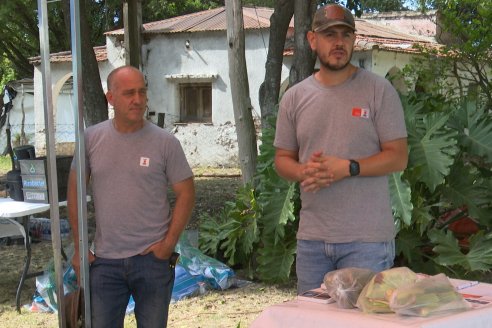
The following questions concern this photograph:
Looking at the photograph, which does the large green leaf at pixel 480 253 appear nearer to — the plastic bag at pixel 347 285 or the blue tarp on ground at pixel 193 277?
the blue tarp on ground at pixel 193 277

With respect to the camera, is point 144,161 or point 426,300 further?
point 144,161

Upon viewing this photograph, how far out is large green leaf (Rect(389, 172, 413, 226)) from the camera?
6051mm

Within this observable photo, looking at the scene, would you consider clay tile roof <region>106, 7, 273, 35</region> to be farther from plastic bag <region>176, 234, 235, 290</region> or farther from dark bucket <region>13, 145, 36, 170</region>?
dark bucket <region>13, 145, 36, 170</region>

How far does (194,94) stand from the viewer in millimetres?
20094

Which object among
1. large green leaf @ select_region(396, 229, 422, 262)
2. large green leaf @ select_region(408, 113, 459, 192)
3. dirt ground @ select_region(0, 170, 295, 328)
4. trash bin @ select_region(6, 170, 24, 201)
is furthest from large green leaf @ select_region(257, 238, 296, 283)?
trash bin @ select_region(6, 170, 24, 201)

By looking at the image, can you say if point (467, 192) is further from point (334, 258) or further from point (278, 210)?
point (334, 258)

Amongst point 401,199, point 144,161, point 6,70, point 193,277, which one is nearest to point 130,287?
point 144,161

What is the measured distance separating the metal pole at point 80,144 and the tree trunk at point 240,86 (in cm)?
431

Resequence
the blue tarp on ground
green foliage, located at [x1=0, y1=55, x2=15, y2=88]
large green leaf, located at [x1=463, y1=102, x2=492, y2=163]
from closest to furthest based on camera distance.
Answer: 1. the blue tarp on ground
2. large green leaf, located at [x1=463, y1=102, x2=492, y2=163]
3. green foliage, located at [x1=0, y1=55, x2=15, y2=88]

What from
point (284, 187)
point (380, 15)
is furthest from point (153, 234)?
point (380, 15)

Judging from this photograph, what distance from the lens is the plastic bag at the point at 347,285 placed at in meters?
2.37

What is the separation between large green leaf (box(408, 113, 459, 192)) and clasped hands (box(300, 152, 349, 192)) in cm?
345

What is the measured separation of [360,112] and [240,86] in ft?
15.8

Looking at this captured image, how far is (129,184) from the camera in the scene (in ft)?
11.3
